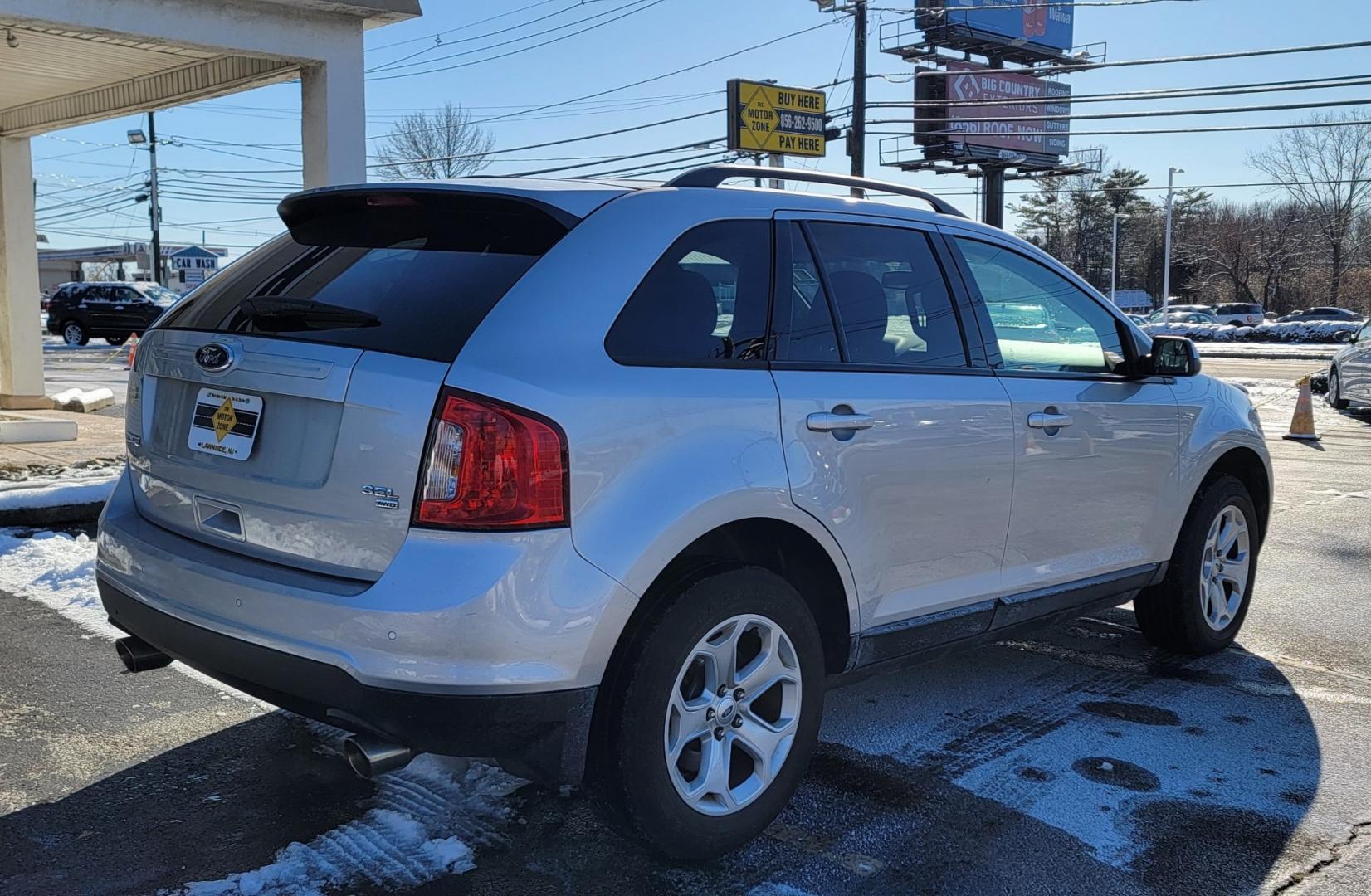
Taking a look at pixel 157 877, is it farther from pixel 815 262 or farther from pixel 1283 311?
pixel 1283 311

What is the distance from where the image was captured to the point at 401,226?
130 inches

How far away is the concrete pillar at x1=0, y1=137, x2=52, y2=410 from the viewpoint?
42.2ft

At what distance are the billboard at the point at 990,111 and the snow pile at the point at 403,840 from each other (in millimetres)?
44986

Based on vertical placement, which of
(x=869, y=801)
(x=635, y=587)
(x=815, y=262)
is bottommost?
(x=869, y=801)

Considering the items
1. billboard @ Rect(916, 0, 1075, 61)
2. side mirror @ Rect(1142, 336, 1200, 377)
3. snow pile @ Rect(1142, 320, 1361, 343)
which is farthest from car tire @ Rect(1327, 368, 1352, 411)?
snow pile @ Rect(1142, 320, 1361, 343)

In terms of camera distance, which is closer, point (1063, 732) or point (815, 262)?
point (815, 262)

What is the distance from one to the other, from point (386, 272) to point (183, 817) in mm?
1677

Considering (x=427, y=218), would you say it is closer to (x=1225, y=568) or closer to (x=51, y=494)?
(x=1225, y=568)

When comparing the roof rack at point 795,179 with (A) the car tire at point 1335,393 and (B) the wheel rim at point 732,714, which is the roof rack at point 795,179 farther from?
(A) the car tire at point 1335,393

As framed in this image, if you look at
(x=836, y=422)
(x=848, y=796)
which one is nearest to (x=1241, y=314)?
(x=848, y=796)

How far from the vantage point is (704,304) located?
130 inches

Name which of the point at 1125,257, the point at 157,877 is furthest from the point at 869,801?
the point at 1125,257

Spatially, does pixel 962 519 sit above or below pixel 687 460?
below

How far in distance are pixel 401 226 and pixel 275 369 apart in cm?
57
